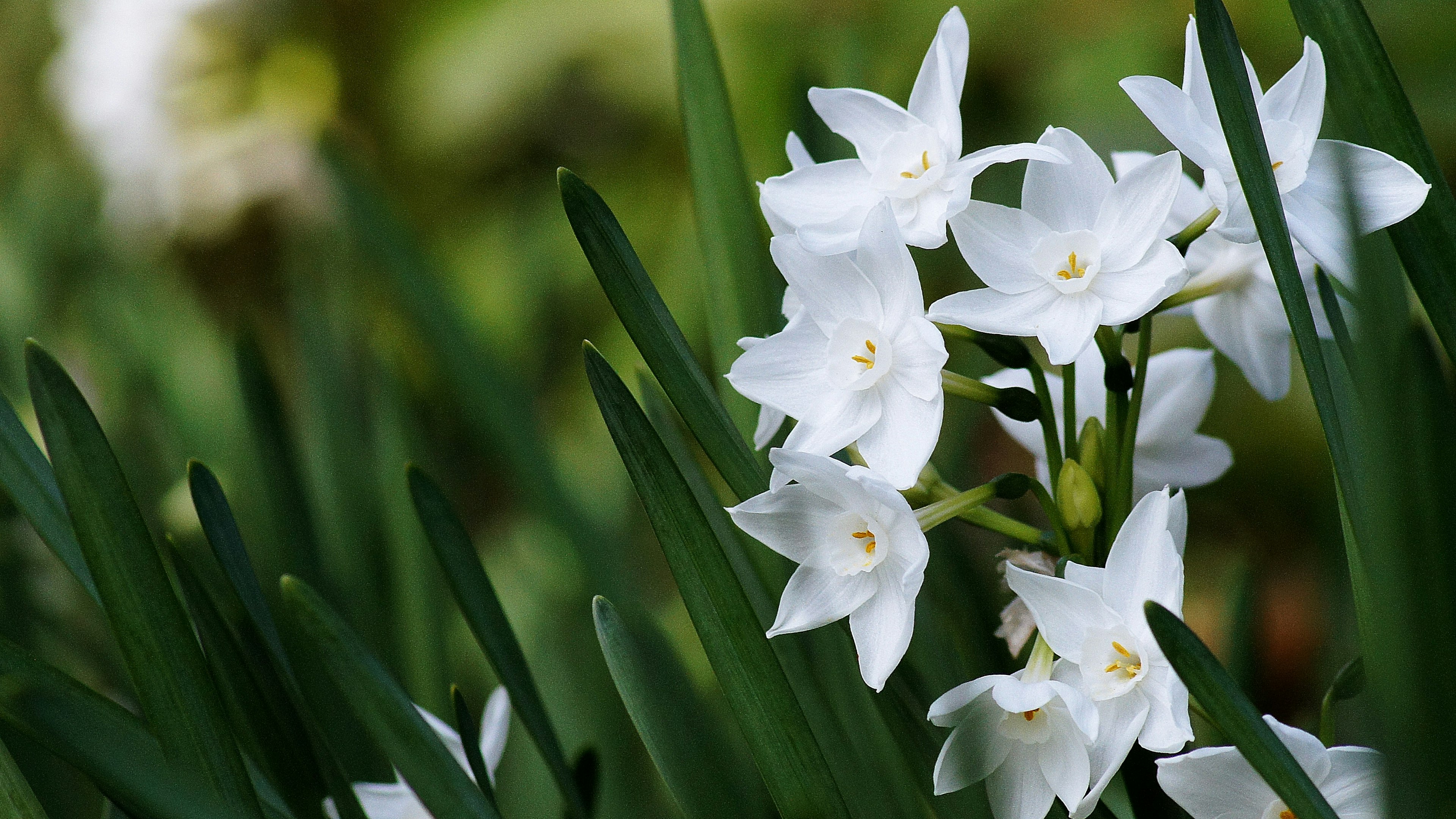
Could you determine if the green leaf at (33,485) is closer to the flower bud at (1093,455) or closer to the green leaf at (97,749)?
the green leaf at (97,749)

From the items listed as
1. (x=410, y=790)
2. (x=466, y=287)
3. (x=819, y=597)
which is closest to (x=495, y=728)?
(x=410, y=790)

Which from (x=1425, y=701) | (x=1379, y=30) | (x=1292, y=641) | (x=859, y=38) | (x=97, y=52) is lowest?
(x=1292, y=641)

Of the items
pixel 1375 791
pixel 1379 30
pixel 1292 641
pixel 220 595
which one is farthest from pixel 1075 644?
pixel 1379 30

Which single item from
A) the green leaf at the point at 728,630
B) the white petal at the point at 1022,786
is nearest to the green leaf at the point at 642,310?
the green leaf at the point at 728,630

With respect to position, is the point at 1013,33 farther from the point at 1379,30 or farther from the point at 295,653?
the point at 295,653

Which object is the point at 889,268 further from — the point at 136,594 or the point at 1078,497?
the point at 136,594
